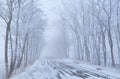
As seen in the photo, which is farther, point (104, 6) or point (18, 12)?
point (104, 6)

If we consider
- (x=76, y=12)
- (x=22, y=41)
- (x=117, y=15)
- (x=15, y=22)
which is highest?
(x=76, y=12)

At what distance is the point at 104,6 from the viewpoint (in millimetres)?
30328

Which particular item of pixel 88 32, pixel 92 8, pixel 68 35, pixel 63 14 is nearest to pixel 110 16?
pixel 92 8

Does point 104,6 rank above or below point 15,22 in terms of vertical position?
above

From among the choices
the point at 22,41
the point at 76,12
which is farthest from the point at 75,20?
the point at 22,41

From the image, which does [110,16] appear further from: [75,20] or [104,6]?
[75,20]

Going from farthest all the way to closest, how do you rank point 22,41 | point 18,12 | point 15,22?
point 22,41, point 15,22, point 18,12

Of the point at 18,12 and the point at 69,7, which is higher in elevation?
the point at 69,7

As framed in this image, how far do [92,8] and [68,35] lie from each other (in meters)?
33.8

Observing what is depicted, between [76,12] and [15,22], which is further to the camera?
[76,12]

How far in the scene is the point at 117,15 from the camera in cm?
3153

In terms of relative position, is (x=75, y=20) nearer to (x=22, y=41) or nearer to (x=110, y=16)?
(x=110, y=16)

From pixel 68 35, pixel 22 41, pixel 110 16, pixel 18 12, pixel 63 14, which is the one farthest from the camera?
pixel 68 35

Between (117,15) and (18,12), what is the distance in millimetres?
18542
